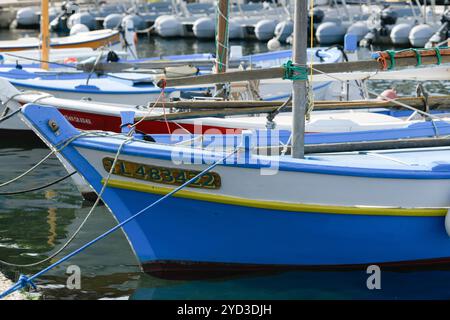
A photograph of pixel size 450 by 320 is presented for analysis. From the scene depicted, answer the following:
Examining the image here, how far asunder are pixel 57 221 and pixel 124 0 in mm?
41602

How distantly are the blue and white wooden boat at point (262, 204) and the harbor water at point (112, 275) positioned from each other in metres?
0.21

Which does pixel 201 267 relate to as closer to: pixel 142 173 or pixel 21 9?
pixel 142 173

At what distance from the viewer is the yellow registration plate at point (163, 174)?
9.84 metres

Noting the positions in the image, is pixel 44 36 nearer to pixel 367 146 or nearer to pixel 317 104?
pixel 317 104

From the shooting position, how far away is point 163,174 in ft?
32.5

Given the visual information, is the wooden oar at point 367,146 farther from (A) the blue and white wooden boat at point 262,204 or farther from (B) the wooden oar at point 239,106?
(B) the wooden oar at point 239,106

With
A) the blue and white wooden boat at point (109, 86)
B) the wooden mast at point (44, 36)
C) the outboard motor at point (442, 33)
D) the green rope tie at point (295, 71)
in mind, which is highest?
the green rope tie at point (295, 71)

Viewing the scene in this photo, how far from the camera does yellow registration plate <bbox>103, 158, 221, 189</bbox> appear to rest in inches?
387

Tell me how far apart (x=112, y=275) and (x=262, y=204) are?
2293 mm

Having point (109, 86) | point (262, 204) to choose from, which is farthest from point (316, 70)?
point (109, 86)

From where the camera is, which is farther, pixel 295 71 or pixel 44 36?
pixel 44 36

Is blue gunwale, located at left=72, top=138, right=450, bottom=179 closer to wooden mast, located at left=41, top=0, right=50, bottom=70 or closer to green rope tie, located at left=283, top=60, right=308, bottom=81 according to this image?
green rope tie, located at left=283, top=60, right=308, bottom=81

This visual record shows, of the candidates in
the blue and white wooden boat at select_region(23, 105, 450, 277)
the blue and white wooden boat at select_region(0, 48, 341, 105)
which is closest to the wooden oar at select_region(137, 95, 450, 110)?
the blue and white wooden boat at select_region(23, 105, 450, 277)

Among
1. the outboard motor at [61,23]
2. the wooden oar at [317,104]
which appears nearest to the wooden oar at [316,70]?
the wooden oar at [317,104]
